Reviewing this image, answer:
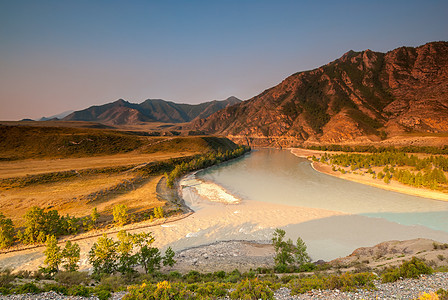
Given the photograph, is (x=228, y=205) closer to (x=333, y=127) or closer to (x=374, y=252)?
(x=374, y=252)

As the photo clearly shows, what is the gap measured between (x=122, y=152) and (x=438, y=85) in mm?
249047

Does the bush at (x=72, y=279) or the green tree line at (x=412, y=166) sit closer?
the bush at (x=72, y=279)

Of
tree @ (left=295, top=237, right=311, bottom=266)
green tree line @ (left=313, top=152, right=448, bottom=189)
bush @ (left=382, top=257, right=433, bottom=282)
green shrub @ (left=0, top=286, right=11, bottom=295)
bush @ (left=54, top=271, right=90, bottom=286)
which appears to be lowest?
tree @ (left=295, top=237, right=311, bottom=266)

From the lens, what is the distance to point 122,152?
103 meters

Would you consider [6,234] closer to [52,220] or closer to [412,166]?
[52,220]

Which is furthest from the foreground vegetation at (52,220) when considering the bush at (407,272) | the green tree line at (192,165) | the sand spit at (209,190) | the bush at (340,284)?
the bush at (407,272)

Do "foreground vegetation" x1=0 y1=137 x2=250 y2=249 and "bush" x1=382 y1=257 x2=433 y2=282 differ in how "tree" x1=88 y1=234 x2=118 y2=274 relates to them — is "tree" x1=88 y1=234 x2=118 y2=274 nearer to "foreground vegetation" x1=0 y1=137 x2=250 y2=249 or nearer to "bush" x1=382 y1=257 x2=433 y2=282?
"foreground vegetation" x1=0 y1=137 x2=250 y2=249

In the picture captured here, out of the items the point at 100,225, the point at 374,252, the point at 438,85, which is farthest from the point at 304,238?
the point at 438,85

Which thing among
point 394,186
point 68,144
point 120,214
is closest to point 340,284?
point 120,214

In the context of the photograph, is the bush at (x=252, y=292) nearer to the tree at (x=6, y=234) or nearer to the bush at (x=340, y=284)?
the bush at (x=340, y=284)

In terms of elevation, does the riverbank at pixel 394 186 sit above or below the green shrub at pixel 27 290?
below

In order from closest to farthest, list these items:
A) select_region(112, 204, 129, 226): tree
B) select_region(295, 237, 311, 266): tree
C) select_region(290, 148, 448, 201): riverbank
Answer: select_region(295, 237, 311, 266): tree < select_region(112, 204, 129, 226): tree < select_region(290, 148, 448, 201): riverbank

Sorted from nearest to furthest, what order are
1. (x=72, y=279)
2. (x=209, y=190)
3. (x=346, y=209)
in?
(x=72, y=279)
(x=346, y=209)
(x=209, y=190)

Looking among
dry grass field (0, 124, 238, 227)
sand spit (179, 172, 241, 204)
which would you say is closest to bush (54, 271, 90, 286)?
dry grass field (0, 124, 238, 227)
